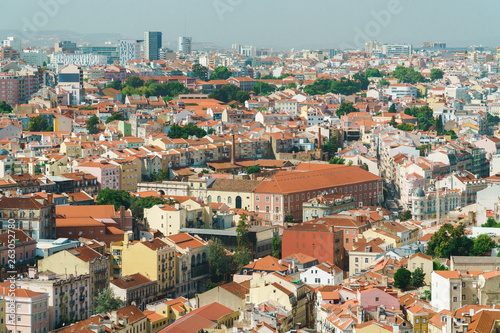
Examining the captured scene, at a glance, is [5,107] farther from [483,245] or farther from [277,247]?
[483,245]

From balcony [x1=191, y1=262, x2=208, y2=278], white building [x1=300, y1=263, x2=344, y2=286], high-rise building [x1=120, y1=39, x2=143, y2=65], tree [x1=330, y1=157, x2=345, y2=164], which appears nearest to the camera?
white building [x1=300, y1=263, x2=344, y2=286]

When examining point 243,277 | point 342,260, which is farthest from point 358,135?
point 243,277

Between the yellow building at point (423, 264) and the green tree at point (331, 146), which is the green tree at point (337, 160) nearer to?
the green tree at point (331, 146)

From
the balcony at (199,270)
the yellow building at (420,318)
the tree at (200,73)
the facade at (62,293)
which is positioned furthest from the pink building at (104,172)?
the tree at (200,73)

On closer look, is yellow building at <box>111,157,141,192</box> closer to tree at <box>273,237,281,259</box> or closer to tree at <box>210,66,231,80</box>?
tree at <box>273,237,281,259</box>

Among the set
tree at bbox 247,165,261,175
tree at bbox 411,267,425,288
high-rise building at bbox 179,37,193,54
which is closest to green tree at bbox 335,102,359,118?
tree at bbox 247,165,261,175

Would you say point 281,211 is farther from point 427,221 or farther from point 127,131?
point 127,131
